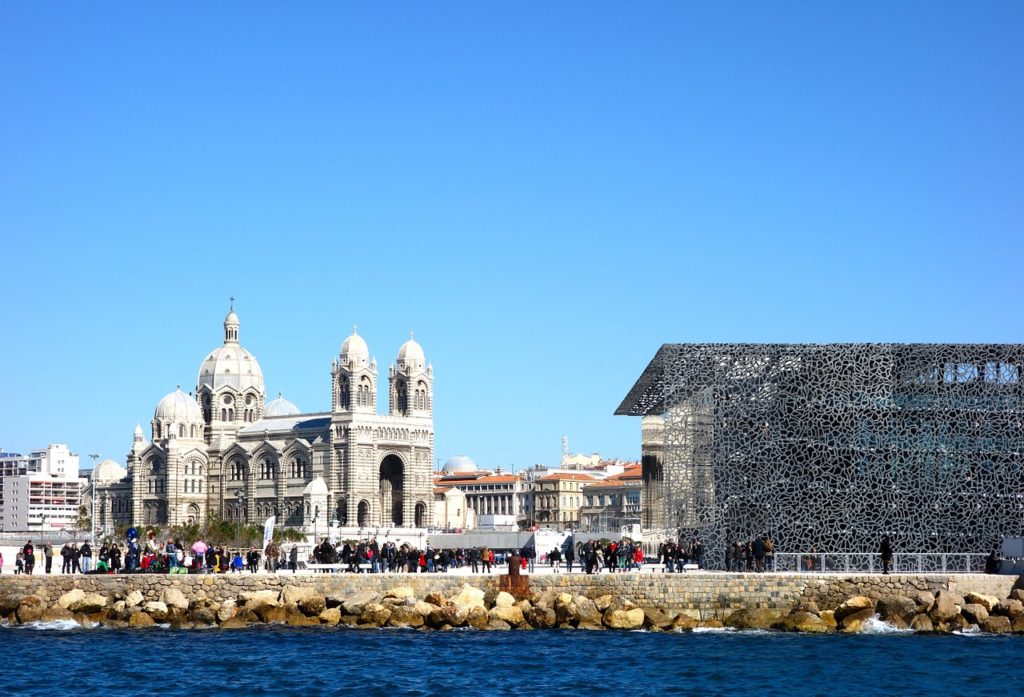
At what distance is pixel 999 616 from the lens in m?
31.7

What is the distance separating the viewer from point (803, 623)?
104 ft

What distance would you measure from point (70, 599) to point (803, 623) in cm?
1530

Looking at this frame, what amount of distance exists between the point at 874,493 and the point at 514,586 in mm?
9679

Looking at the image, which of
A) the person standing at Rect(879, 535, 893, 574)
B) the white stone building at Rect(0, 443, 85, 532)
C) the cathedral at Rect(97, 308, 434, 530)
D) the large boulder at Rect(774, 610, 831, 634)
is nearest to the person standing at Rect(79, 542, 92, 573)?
the large boulder at Rect(774, 610, 831, 634)

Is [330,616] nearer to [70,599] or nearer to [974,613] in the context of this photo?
[70,599]

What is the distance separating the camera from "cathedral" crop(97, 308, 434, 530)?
102 metres

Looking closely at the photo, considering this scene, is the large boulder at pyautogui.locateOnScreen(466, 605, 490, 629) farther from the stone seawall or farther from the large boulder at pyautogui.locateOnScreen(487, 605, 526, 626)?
the stone seawall

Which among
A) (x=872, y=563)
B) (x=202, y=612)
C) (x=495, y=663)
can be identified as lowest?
(x=495, y=663)

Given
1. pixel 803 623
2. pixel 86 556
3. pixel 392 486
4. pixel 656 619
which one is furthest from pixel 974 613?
pixel 392 486

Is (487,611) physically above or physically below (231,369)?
below

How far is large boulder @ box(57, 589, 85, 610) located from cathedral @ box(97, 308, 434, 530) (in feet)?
206

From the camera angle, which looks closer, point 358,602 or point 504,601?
point 504,601

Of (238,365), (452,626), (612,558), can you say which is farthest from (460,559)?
(238,365)

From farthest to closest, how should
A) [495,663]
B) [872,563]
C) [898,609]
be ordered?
[872,563]
[898,609]
[495,663]
